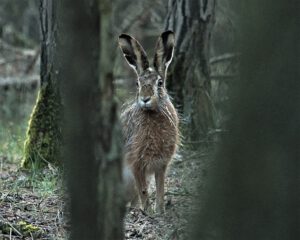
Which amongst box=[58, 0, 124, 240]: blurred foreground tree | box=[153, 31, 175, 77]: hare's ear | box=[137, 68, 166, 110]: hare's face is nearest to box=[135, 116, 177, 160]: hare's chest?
box=[137, 68, 166, 110]: hare's face

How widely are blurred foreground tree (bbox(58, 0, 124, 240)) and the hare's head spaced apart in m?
4.56

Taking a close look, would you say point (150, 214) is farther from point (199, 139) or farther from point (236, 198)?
point (236, 198)

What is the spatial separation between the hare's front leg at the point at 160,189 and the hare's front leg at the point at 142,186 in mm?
136

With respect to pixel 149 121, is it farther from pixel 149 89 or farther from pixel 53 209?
pixel 53 209

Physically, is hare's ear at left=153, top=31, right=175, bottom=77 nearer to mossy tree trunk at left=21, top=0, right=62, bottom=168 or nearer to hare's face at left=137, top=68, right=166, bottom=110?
hare's face at left=137, top=68, right=166, bottom=110

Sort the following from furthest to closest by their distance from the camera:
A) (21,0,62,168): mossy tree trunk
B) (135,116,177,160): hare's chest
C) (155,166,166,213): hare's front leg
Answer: (21,0,62,168): mossy tree trunk
(135,116,177,160): hare's chest
(155,166,166,213): hare's front leg

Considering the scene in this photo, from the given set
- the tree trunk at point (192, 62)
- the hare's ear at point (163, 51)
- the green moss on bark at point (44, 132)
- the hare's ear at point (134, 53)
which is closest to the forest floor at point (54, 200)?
the green moss on bark at point (44, 132)

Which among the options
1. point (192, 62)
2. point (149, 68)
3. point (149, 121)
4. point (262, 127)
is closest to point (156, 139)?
point (149, 121)

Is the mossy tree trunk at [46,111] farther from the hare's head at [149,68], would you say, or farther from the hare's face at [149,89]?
the hare's face at [149,89]

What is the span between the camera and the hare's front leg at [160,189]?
30.4 ft

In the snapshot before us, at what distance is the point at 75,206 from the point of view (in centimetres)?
482

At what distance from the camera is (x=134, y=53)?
31.9 ft

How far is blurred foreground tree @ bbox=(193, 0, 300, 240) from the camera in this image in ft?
16.4

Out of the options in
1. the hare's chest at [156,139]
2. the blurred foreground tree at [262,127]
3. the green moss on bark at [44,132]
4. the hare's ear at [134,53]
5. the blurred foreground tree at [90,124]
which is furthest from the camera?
the green moss on bark at [44,132]
